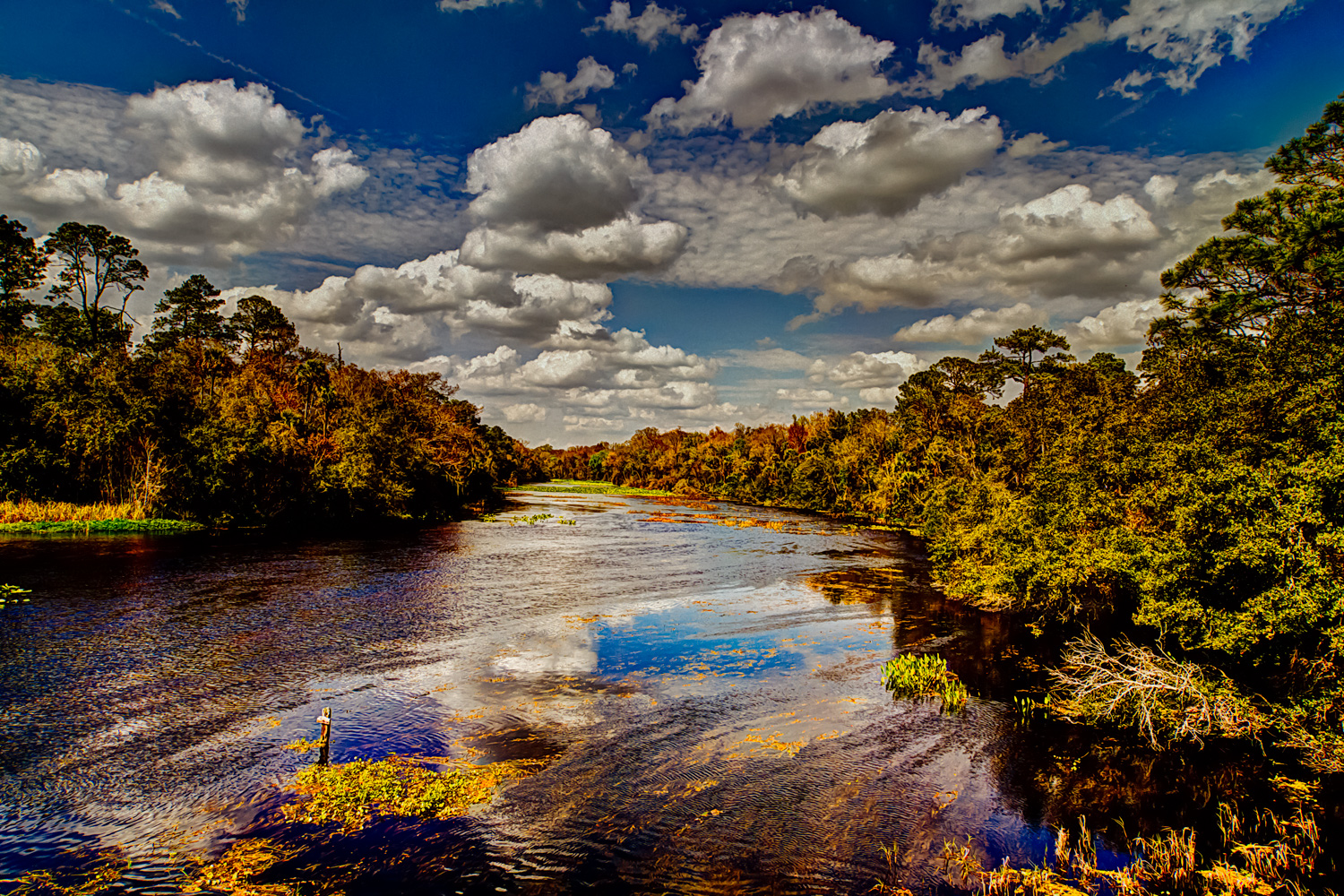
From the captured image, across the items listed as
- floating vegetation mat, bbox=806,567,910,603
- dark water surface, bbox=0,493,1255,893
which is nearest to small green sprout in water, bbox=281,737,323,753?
dark water surface, bbox=0,493,1255,893

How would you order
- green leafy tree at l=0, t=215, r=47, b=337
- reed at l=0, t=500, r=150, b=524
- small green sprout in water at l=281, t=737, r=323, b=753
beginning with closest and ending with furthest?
small green sprout in water at l=281, t=737, r=323, b=753
reed at l=0, t=500, r=150, b=524
green leafy tree at l=0, t=215, r=47, b=337

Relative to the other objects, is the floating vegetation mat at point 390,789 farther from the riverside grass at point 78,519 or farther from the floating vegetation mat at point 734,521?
the floating vegetation mat at point 734,521

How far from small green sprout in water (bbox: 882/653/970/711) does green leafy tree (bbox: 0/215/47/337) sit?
85.7m

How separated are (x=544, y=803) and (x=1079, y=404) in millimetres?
29354

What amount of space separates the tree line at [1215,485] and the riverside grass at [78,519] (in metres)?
55.2

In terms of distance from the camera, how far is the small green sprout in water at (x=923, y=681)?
19500 millimetres

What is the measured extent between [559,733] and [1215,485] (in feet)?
60.5

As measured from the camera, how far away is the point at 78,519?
148 ft

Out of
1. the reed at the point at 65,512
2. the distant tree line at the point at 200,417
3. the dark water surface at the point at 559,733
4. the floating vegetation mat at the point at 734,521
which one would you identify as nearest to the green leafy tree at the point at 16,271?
the distant tree line at the point at 200,417

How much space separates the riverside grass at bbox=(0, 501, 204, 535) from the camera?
140 feet

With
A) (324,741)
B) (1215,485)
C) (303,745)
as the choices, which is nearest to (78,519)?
(303,745)

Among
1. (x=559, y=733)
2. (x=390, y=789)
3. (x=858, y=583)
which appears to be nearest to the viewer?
(x=390, y=789)

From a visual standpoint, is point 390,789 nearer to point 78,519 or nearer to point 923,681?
point 923,681

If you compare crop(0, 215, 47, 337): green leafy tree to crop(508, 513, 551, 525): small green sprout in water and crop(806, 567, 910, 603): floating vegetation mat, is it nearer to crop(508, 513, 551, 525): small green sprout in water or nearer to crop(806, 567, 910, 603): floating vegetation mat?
crop(508, 513, 551, 525): small green sprout in water
